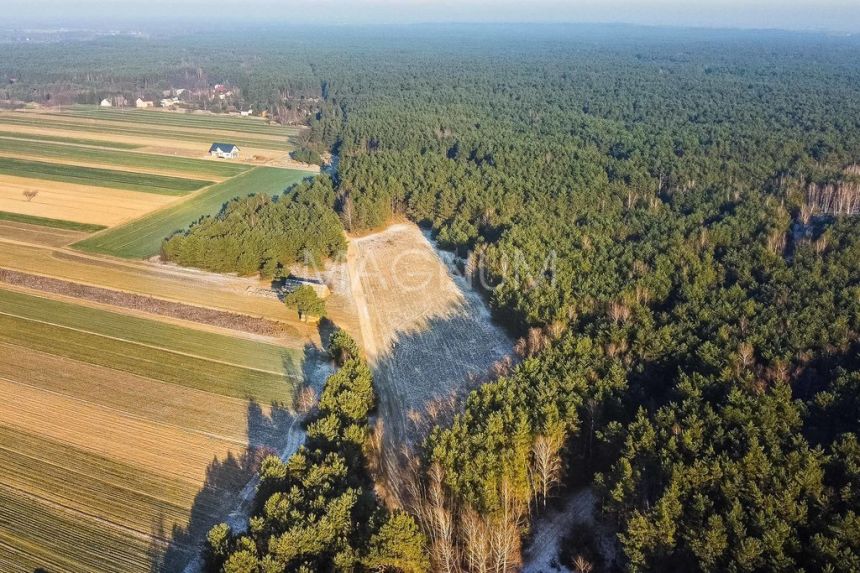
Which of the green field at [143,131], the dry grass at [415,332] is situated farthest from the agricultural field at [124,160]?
the dry grass at [415,332]

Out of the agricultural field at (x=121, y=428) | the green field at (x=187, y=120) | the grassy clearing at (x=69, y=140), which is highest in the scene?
the green field at (x=187, y=120)

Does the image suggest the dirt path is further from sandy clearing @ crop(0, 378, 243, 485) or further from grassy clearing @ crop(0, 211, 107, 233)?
grassy clearing @ crop(0, 211, 107, 233)

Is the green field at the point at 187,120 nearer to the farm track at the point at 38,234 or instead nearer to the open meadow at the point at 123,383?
the open meadow at the point at 123,383

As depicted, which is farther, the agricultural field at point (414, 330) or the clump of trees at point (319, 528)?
the agricultural field at point (414, 330)

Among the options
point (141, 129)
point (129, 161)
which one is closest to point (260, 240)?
point (129, 161)

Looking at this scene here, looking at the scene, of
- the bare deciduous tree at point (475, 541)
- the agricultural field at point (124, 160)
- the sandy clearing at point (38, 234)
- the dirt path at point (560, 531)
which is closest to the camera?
the bare deciduous tree at point (475, 541)

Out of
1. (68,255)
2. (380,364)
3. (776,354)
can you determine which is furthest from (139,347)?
(776,354)
